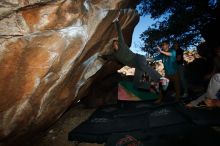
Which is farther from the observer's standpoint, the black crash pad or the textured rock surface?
the black crash pad

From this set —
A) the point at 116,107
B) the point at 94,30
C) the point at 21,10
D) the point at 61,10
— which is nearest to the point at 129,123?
the point at 116,107

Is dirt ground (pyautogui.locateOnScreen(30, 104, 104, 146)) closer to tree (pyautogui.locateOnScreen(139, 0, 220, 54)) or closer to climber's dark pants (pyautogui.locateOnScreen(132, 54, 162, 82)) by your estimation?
climber's dark pants (pyautogui.locateOnScreen(132, 54, 162, 82))

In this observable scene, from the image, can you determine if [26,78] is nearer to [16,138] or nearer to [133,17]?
[16,138]

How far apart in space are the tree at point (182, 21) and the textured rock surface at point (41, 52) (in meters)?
5.70

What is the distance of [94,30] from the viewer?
6941 millimetres

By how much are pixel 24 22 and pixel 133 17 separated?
17.8ft

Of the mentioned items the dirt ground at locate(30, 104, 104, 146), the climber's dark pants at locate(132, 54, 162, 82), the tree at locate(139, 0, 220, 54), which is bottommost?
the dirt ground at locate(30, 104, 104, 146)

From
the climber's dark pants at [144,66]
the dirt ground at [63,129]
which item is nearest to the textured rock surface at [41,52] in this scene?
the dirt ground at [63,129]

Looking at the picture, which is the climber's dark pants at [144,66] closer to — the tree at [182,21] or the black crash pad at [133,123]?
the black crash pad at [133,123]

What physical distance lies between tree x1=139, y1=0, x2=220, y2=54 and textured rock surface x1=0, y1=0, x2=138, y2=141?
5698 millimetres

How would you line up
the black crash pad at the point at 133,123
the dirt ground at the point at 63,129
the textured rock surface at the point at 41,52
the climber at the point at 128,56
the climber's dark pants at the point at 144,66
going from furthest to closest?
the climber at the point at 128,56, the climber's dark pants at the point at 144,66, the dirt ground at the point at 63,129, the black crash pad at the point at 133,123, the textured rock surface at the point at 41,52

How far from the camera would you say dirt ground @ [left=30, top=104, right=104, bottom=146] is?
707 cm

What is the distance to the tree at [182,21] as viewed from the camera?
1216cm

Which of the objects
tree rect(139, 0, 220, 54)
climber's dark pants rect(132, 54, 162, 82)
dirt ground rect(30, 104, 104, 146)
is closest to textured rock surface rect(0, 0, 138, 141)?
dirt ground rect(30, 104, 104, 146)
